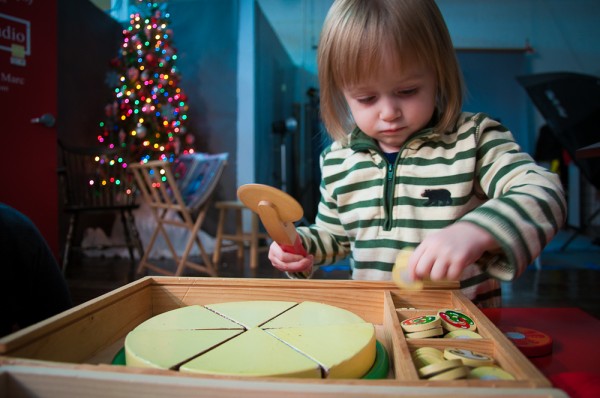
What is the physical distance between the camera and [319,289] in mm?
583

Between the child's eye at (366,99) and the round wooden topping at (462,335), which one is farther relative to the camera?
the child's eye at (366,99)

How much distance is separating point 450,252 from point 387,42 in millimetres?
416

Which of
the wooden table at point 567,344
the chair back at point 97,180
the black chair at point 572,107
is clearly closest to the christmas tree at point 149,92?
the chair back at point 97,180

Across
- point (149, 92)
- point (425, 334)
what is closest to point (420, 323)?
point (425, 334)

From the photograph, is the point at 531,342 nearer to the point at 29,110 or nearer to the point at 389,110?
the point at 389,110

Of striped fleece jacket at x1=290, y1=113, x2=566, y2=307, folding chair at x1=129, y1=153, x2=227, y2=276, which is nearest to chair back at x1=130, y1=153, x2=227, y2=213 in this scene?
folding chair at x1=129, y1=153, x2=227, y2=276

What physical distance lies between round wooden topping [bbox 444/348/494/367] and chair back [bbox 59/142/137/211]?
312cm

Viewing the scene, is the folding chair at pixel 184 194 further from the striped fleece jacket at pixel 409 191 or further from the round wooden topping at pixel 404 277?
the round wooden topping at pixel 404 277

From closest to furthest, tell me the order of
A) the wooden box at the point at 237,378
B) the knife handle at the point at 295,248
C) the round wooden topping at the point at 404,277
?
the wooden box at the point at 237,378 → the round wooden topping at the point at 404,277 → the knife handle at the point at 295,248

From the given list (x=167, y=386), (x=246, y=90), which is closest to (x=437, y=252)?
(x=167, y=386)

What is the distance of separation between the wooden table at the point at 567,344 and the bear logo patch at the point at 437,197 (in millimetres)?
236

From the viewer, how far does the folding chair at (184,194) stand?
2.74m

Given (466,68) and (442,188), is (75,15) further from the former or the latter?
(442,188)

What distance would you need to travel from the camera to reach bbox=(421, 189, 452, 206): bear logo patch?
2.77 feet
